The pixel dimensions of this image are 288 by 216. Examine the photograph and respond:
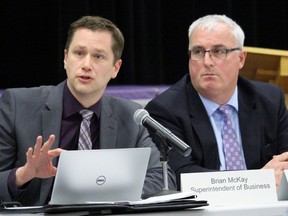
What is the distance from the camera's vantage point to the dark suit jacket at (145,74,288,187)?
11.5 feet

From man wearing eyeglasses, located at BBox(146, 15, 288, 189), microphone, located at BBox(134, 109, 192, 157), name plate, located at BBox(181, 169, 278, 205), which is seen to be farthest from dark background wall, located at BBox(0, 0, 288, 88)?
name plate, located at BBox(181, 169, 278, 205)

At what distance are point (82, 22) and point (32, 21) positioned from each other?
238cm

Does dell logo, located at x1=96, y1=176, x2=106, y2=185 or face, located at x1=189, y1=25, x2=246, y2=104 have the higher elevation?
face, located at x1=189, y1=25, x2=246, y2=104

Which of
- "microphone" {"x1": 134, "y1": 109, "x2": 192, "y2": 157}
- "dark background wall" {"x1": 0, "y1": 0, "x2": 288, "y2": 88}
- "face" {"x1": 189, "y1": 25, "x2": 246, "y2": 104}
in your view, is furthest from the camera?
"dark background wall" {"x1": 0, "y1": 0, "x2": 288, "y2": 88}

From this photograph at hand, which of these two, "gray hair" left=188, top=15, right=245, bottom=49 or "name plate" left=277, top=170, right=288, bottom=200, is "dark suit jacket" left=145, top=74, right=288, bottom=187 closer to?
"gray hair" left=188, top=15, right=245, bottom=49

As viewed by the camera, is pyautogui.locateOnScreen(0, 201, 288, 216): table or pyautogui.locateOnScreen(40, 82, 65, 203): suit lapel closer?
pyautogui.locateOnScreen(0, 201, 288, 216): table

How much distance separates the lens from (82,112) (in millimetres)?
3184

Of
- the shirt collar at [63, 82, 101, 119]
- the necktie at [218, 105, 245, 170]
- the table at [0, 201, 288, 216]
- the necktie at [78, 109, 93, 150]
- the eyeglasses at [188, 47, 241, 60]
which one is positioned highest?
the eyeglasses at [188, 47, 241, 60]

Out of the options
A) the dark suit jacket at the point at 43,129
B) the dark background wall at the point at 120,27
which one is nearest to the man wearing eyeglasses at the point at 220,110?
the dark suit jacket at the point at 43,129

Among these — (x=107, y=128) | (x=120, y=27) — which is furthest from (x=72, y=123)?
(x=120, y=27)

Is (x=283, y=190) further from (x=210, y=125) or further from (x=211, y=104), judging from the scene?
(x=211, y=104)

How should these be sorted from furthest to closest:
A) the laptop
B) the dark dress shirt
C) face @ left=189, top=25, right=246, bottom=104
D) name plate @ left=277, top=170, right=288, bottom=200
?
1. face @ left=189, top=25, right=246, bottom=104
2. the dark dress shirt
3. name plate @ left=277, top=170, right=288, bottom=200
4. the laptop

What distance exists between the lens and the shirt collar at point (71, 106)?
316cm

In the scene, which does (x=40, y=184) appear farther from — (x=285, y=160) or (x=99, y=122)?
(x=285, y=160)
